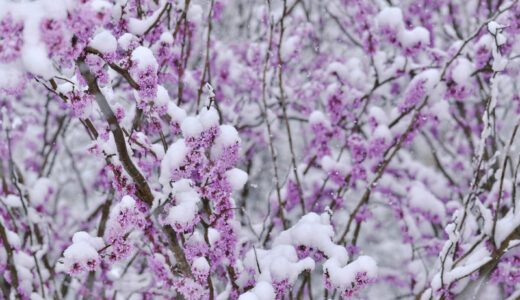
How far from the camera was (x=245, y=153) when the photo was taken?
4.64 metres

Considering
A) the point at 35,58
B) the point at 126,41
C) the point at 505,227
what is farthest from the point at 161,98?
the point at 505,227

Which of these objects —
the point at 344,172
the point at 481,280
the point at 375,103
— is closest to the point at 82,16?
the point at 481,280

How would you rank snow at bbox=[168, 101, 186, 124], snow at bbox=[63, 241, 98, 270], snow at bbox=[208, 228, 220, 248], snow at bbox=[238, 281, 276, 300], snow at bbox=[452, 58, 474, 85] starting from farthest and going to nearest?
snow at bbox=[452, 58, 474, 85] → snow at bbox=[208, 228, 220, 248] → snow at bbox=[168, 101, 186, 124] → snow at bbox=[238, 281, 276, 300] → snow at bbox=[63, 241, 98, 270]

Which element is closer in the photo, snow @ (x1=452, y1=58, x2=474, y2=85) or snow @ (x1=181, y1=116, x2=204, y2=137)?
snow @ (x1=181, y1=116, x2=204, y2=137)

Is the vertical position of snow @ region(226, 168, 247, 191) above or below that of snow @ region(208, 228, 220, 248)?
above

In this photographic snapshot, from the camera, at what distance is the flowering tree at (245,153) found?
5.89 ft

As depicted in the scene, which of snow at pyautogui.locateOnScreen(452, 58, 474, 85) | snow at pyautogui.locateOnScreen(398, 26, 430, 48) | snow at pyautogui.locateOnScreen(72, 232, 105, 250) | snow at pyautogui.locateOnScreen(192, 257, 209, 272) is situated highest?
snow at pyautogui.locateOnScreen(398, 26, 430, 48)

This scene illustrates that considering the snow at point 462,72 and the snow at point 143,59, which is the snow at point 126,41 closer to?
the snow at point 143,59

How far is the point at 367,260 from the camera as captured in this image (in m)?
2.04

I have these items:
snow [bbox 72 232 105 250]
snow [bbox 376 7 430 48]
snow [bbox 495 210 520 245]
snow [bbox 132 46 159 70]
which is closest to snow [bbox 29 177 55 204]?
snow [bbox 72 232 105 250]

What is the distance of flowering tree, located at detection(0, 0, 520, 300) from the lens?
1796mm

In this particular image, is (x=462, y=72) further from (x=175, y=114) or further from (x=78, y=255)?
(x=78, y=255)

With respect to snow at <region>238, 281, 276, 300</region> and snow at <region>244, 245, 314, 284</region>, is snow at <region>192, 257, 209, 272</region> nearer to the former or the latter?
snow at <region>238, 281, 276, 300</region>

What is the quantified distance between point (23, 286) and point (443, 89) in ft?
9.80
